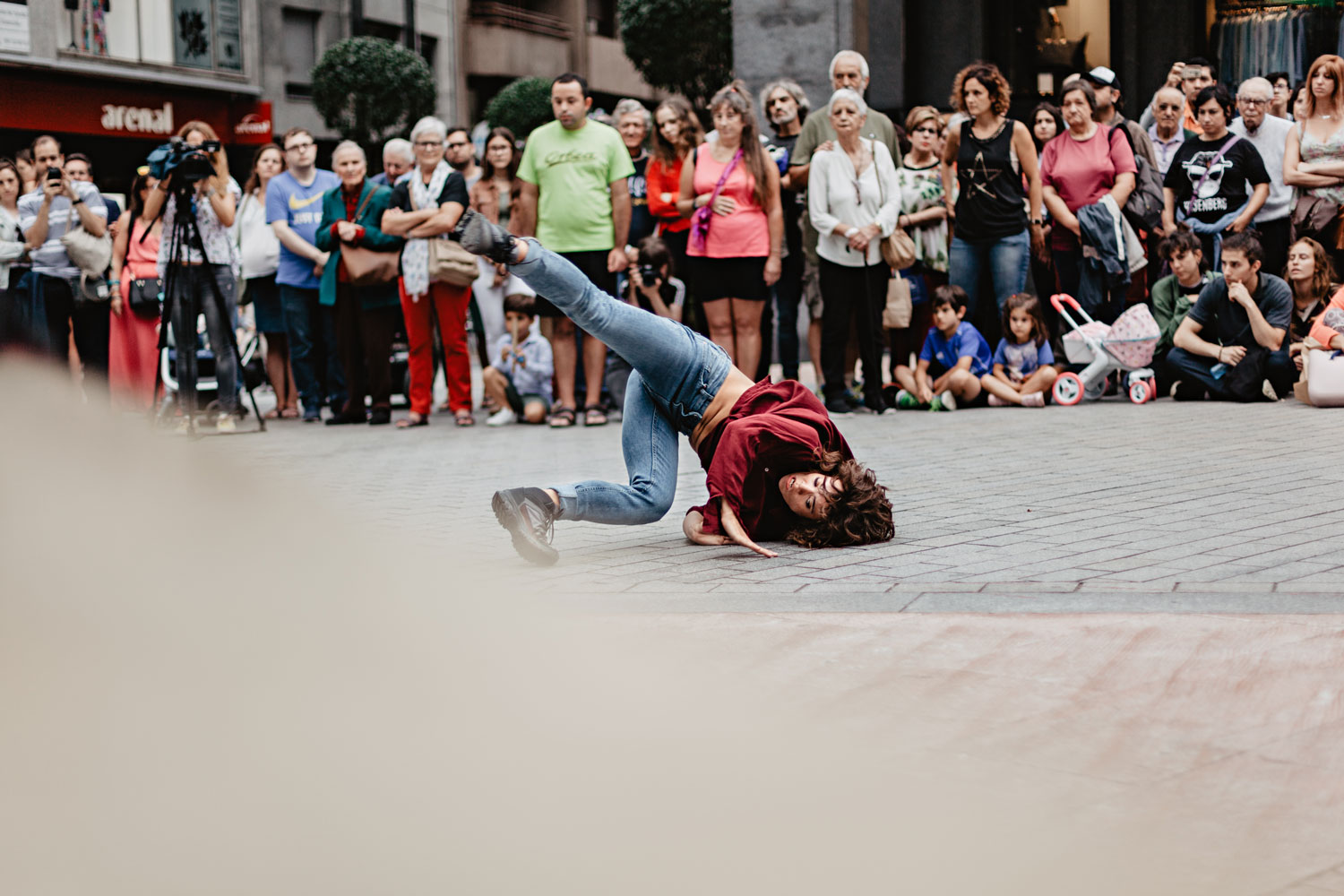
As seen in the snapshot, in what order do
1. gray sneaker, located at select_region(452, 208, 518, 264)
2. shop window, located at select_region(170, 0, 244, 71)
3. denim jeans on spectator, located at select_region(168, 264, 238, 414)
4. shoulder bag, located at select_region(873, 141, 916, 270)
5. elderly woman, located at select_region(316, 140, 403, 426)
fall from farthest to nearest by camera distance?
shop window, located at select_region(170, 0, 244, 71) < elderly woman, located at select_region(316, 140, 403, 426) < denim jeans on spectator, located at select_region(168, 264, 238, 414) < shoulder bag, located at select_region(873, 141, 916, 270) < gray sneaker, located at select_region(452, 208, 518, 264)

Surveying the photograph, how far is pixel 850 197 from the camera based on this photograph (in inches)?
417

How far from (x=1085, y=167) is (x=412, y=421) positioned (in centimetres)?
524

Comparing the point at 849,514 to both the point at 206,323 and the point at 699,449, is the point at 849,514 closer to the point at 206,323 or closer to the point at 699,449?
the point at 699,449

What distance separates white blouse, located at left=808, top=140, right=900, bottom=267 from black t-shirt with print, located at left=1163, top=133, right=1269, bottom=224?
2.23 m

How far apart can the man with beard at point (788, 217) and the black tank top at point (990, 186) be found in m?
1.19

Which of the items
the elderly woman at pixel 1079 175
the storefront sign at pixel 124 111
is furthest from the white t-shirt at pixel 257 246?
the storefront sign at pixel 124 111

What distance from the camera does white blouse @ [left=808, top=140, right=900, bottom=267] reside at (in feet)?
34.8

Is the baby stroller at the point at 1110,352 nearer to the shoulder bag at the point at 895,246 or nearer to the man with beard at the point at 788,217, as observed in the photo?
the shoulder bag at the point at 895,246

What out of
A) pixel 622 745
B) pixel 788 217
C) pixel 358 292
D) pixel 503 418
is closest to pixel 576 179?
pixel 788 217

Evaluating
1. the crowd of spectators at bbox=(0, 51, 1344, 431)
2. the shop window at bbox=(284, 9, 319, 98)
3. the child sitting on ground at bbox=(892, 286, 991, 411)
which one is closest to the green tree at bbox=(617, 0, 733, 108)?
the shop window at bbox=(284, 9, 319, 98)

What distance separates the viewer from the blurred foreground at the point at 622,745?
8.67 ft

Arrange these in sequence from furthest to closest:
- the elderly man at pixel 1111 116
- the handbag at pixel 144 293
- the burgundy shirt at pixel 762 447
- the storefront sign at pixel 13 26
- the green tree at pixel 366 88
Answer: the green tree at pixel 366 88 → the storefront sign at pixel 13 26 → the handbag at pixel 144 293 → the elderly man at pixel 1111 116 → the burgundy shirt at pixel 762 447

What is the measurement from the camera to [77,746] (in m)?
3.13

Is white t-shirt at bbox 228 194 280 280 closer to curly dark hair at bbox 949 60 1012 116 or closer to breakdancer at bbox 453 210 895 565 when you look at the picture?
curly dark hair at bbox 949 60 1012 116
